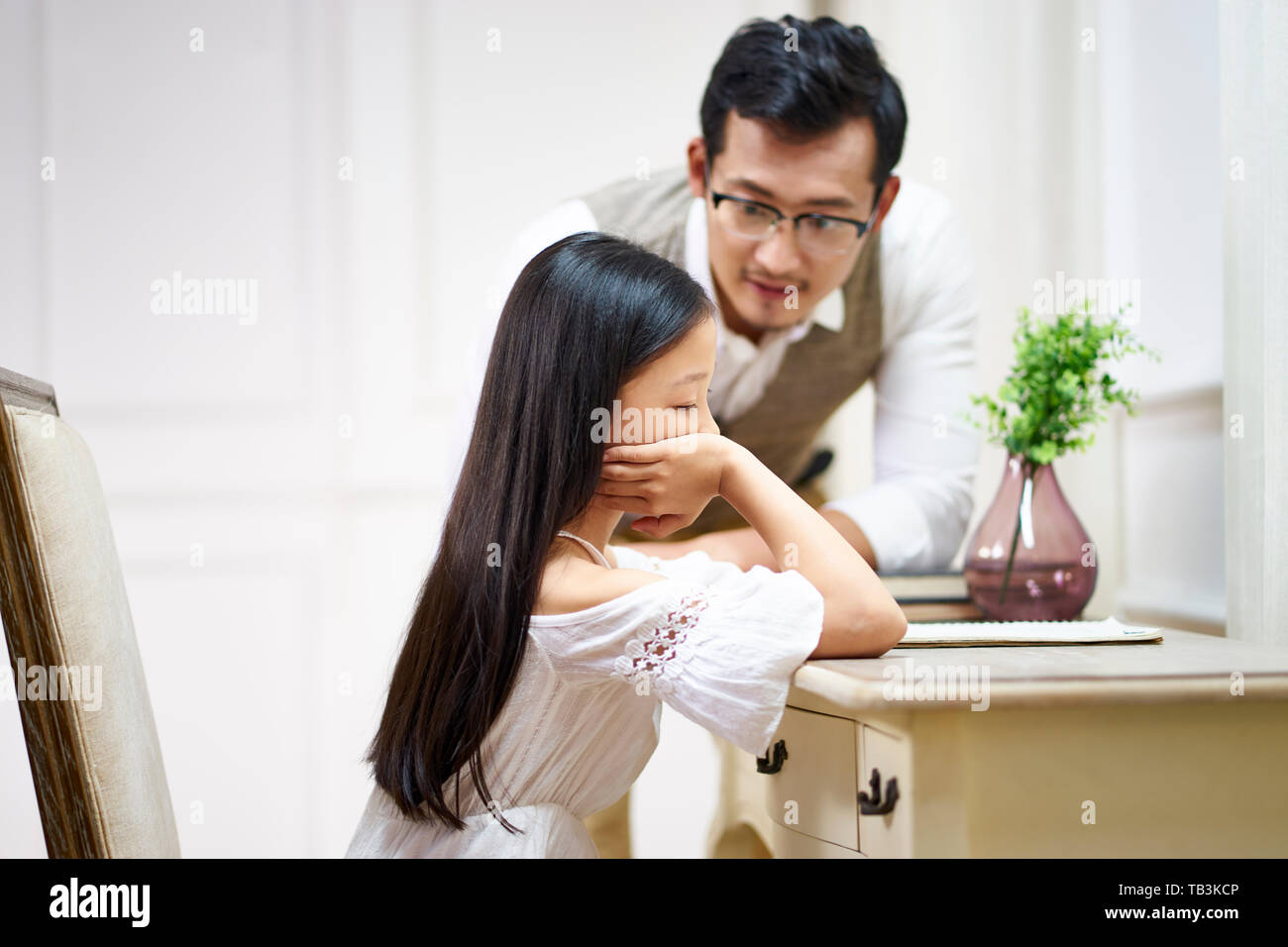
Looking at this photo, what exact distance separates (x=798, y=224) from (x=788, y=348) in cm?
25

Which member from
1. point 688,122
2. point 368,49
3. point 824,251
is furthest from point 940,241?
point 368,49

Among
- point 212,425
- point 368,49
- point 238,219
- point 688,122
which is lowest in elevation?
point 212,425

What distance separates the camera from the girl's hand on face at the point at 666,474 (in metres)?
0.88

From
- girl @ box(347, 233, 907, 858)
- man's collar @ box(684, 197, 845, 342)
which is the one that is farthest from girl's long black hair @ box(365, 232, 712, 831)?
man's collar @ box(684, 197, 845, 342)

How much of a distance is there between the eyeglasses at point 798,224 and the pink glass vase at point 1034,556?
415 mm

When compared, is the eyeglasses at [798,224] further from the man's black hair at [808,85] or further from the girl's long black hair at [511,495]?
the girl's long black hair at [511,495]

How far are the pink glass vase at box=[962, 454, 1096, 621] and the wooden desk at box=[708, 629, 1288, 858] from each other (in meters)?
0.43

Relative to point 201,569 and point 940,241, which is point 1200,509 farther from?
point 201,569

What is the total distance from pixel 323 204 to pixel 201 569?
2.41 feet

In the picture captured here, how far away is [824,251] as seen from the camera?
1497mm

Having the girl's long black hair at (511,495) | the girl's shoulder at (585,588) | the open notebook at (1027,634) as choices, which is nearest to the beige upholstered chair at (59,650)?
the girl's long black hair at (511,495)

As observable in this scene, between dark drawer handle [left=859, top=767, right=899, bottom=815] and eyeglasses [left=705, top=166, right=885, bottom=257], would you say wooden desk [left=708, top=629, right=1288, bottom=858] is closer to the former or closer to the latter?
dark drawer handle [left=859, top=767, right=899, bottom=815]

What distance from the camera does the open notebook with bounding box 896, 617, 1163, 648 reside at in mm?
1023

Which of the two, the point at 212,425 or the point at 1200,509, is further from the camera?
the point at 212,425
